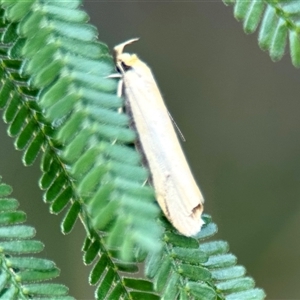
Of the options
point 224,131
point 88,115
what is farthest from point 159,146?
point 224,131

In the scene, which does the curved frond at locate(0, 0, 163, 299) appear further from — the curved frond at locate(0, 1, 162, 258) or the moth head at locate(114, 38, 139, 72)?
the moth head at locate(114, 38, 139, 72)

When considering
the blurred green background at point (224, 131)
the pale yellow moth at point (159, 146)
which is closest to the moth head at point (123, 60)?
the pale yellow moth at point (159, 146)

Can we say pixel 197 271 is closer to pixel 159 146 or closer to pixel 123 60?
pixel 159 146

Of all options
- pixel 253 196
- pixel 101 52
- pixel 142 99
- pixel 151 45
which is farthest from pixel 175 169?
pixel 253 196

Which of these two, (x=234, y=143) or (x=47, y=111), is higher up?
(x=234, y=143)

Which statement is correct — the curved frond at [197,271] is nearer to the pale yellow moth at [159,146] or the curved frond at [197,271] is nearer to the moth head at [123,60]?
the pale yellow moth at [159,146]

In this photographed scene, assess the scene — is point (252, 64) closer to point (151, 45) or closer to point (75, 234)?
point (151, 45)

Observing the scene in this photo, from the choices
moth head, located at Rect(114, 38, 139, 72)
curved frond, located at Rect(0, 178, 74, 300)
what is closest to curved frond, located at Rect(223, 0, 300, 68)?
moth head, located at Rect(114, 38, 139, 72)
